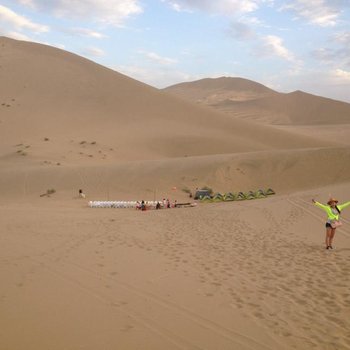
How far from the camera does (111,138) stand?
3500 cm

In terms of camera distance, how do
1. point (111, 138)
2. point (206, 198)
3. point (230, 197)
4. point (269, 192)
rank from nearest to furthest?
point (230, 197) < point (206, 198) < point (269, 192) < point (111, 138)

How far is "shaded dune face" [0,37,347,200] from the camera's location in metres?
22.5

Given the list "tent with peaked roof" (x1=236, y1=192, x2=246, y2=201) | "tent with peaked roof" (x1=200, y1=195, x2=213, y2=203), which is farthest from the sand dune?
"tent with peaked roof" (x1=200, y1=195, x2=213, y2=203)

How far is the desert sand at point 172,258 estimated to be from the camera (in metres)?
4.73

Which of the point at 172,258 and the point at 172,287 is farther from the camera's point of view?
the point at 172,258

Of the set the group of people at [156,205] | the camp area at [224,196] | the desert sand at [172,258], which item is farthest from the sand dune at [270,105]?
the group of people at [156,205]

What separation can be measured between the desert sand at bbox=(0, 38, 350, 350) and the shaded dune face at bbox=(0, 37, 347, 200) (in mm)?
166

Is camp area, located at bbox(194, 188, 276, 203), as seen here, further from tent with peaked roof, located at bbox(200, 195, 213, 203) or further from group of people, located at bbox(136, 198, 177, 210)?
A: group of people, located at bbox(136, 198, 177, 210)

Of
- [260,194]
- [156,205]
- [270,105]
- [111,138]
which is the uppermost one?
[270,105]

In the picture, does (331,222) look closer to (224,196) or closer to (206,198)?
(224,196)

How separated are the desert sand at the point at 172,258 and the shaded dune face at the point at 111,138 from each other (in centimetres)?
17

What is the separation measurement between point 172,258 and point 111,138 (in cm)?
2792

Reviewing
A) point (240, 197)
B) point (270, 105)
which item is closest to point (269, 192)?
point (240, 197)

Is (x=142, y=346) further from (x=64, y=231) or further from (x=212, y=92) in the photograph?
(x=212, y=92)
